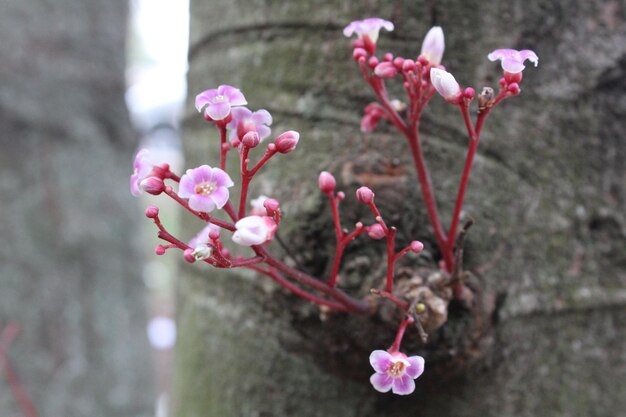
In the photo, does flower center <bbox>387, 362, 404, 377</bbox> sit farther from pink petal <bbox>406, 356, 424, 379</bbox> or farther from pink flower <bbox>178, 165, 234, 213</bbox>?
pink flower <bbox>178, 165, 234, 213</bbox>

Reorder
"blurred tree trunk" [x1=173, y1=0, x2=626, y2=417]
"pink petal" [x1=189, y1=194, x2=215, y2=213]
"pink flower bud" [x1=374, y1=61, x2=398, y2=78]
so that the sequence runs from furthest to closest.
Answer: "blurred tree trunk" [x1=173, y1=0, x2=626, y2=417]
"pink flower bud" [x1=374, y1=61, x2=398, y2=78]
"pink petal" [x1=189, y1=194, x2=215, y2=213]

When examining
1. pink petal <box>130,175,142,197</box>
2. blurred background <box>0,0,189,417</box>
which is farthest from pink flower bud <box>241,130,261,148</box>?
blurred background <box>0,0,189,417</box>

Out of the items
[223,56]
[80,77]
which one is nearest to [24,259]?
[80,77]

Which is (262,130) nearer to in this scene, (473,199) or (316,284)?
(316,284)

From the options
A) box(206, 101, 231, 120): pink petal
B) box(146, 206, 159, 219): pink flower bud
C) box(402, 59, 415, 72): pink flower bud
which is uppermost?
box(402, 59, 415, 72): pink flower bud

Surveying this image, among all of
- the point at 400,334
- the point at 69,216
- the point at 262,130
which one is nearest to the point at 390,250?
the point at 400,334
